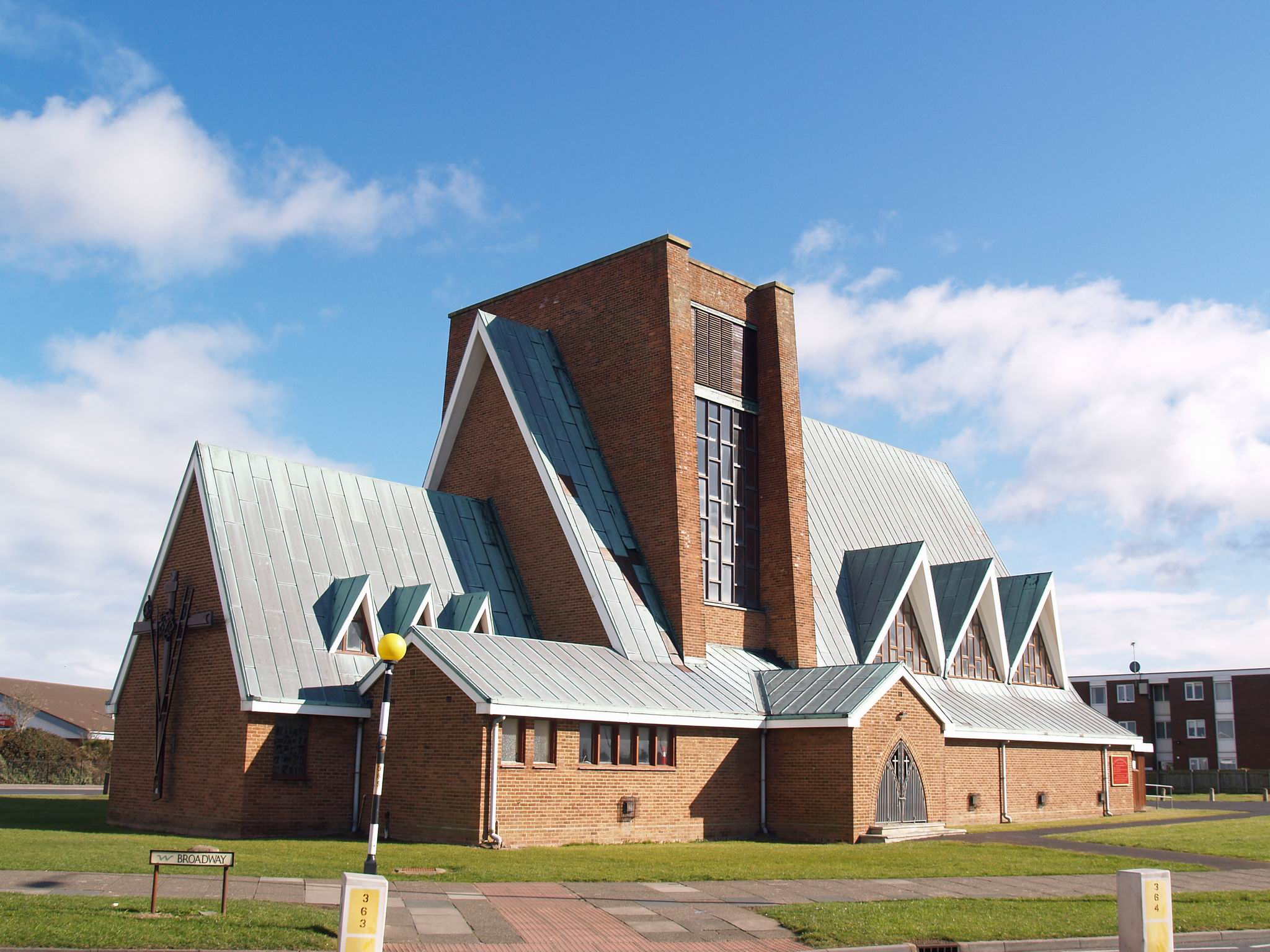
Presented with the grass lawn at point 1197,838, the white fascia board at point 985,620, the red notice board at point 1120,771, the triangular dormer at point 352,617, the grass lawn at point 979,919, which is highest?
the white fascia board at point 985,620

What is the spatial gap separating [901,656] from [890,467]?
9842 mm

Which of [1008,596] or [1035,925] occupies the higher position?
[1008,596]

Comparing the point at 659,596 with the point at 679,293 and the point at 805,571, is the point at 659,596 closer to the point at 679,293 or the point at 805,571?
the point at 805,571

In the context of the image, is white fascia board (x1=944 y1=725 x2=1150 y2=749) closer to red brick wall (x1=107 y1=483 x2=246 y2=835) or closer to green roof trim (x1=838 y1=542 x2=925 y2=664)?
green roof trim (x1=838 y1=542 x2=925 y2=664)

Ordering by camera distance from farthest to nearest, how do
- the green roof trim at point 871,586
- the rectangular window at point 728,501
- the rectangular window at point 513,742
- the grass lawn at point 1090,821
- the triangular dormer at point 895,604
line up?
the triangular dormer at point 895,604, the green roof trim at point 871,586, the rectangular window at point 728,501, the grass lawn at point 1090,821, the rectangular window at point 513,742

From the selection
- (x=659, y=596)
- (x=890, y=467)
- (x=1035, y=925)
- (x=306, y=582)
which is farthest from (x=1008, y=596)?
(x=1035, y=925)

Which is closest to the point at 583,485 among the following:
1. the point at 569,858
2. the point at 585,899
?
the point at 569,858

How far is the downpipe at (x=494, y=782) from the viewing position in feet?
68.5

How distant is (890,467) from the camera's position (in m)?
42.0

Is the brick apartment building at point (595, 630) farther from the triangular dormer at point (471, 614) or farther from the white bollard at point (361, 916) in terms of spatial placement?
the white bollard at point (361, 916)

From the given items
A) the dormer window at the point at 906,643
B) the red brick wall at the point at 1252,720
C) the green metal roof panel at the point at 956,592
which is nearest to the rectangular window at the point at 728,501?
the dormer window at the point at 906,643

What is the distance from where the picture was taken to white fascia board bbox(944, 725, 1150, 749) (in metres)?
29.4

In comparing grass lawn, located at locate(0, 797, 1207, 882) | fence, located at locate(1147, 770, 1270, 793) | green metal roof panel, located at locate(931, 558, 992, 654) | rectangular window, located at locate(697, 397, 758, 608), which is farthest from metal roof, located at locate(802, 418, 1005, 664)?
fence, located at locate(1147, 770, 1270, 793)

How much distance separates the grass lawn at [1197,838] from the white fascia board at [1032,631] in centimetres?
723
